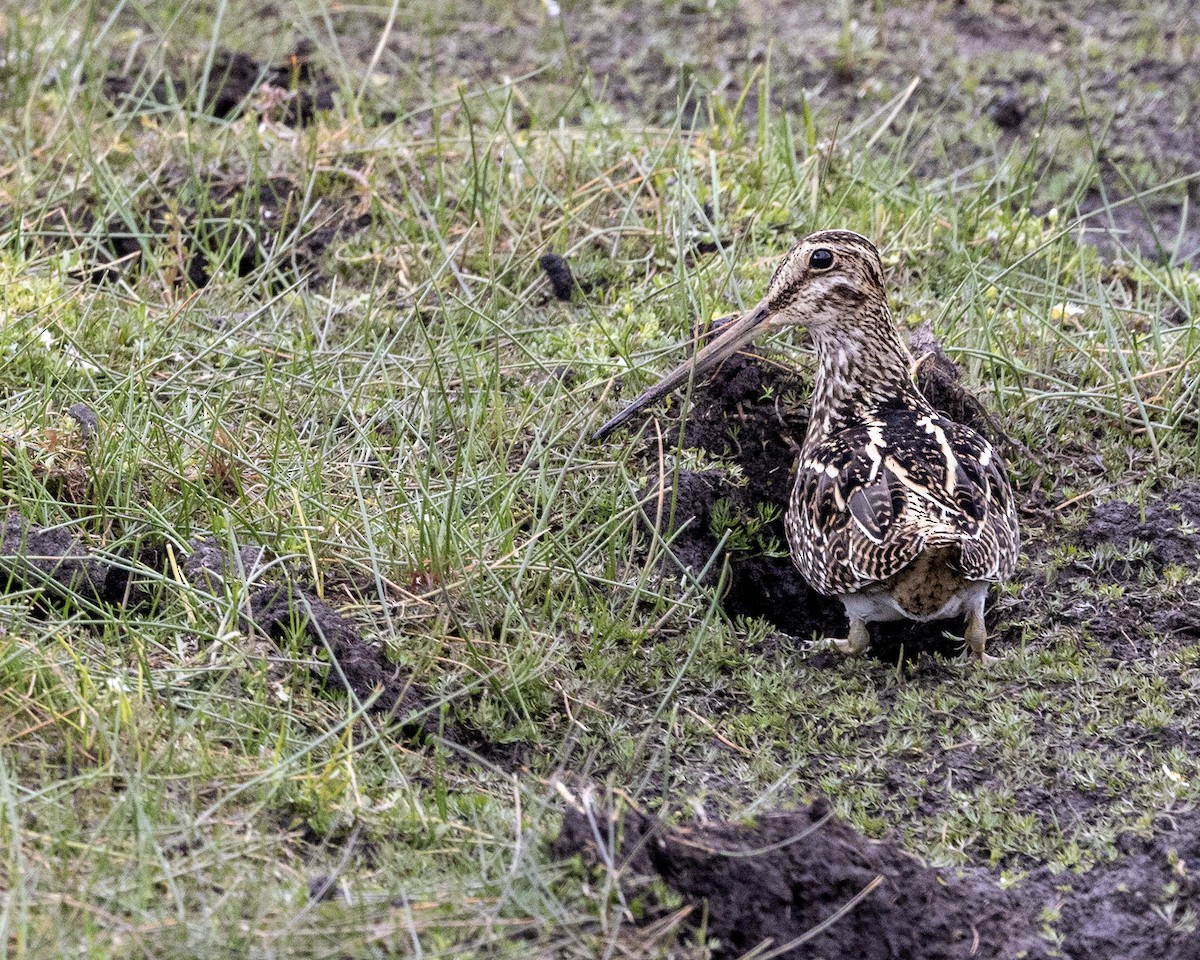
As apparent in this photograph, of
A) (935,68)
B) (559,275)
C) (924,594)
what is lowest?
(924,594)

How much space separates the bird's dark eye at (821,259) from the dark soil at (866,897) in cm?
208

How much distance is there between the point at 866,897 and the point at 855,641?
4.38 feet

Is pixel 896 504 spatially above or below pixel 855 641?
above

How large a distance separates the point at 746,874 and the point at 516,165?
12.6 feet

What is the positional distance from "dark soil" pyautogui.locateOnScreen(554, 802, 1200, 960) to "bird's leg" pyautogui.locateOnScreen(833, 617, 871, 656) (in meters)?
1.02

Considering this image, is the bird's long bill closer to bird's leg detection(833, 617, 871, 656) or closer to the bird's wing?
the bird's wing

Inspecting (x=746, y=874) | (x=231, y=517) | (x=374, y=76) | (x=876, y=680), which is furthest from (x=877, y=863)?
(x=374, y=76)

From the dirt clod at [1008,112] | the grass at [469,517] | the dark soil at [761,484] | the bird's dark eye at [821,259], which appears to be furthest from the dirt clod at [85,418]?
the dirt clod at [1008,112]

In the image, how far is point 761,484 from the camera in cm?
495

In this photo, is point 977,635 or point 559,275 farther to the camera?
point 559,275

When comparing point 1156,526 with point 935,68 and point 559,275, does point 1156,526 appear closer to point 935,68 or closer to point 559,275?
point 559,275

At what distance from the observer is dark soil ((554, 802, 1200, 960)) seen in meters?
3.12

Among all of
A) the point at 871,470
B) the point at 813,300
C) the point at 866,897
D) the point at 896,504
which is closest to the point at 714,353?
the point at 813,300

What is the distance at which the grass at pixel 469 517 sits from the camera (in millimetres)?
3234
